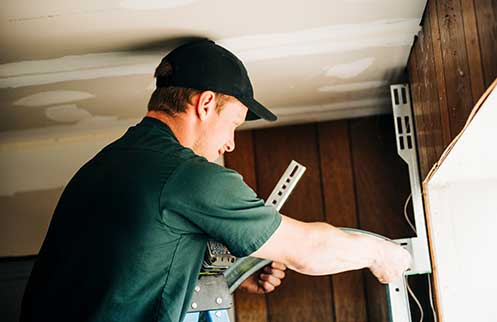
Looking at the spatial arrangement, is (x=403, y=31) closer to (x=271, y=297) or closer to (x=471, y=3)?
(x=471, y=3)

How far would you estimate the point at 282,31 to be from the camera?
1595 millimetres

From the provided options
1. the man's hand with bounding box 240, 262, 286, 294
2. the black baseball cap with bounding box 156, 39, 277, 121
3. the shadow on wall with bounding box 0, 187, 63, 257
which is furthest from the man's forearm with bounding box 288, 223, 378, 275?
the shadow on wall with bounding box 0, 187, 63, 257

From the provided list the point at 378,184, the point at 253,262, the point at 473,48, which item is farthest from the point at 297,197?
the point at 473,48

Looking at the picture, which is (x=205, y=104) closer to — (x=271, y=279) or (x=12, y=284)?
(x=271, y=279)

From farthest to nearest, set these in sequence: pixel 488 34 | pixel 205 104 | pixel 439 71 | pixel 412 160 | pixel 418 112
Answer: pixel 412 160
pixel 418 112
pixel 205 104
pixel 439 71
pixel 488 34

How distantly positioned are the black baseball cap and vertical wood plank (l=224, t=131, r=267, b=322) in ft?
2.34

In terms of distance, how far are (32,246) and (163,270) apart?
44.3 inches

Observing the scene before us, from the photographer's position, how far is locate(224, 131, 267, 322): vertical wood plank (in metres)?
2.20

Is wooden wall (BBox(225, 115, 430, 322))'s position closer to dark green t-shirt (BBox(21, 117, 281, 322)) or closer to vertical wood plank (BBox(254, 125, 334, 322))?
vertical wood plank (BBox(254, 125, 334, 322))

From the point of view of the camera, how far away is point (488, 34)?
105 centimetres

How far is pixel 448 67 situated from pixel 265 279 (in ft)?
3.03

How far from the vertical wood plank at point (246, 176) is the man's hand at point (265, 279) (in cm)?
14

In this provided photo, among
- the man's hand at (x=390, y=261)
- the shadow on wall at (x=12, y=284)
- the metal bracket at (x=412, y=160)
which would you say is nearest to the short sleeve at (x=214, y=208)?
the man's hand at (x=390, y=261)

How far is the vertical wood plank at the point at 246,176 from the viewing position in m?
2.20
